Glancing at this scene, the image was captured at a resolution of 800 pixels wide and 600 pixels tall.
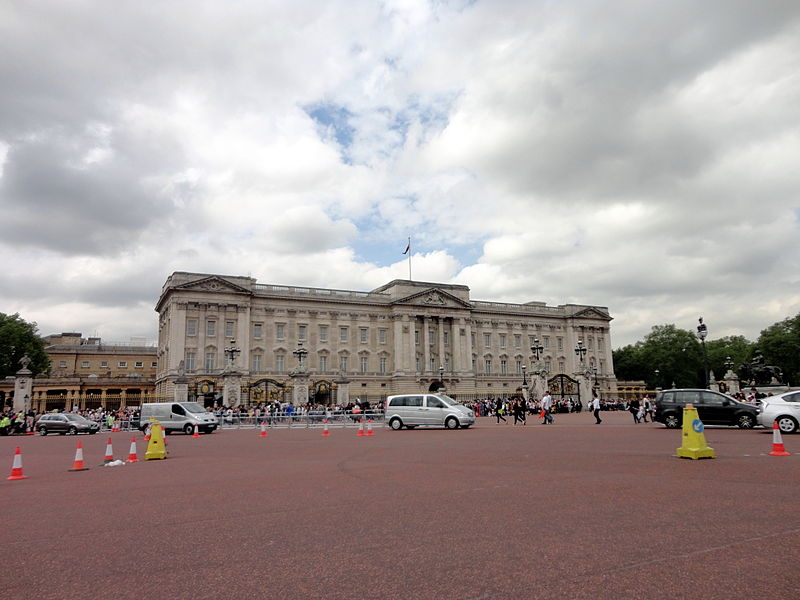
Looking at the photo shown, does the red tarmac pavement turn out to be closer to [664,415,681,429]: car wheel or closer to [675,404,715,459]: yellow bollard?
[675,404,715,459]: yellow bollard

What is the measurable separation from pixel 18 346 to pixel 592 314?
A: 79.4 metres

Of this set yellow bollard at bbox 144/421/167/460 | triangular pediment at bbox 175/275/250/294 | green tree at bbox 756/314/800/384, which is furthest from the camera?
green tree at bbox 756/314/800/384

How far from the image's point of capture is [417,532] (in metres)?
6.39

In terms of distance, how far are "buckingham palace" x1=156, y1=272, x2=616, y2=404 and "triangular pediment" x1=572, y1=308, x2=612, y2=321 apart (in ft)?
0.57

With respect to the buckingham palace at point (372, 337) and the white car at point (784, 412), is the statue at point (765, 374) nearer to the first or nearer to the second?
the buckingham palace at point (372, 337)

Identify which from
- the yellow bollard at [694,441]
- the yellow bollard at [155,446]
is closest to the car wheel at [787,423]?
the yellow bollard at [694,441]

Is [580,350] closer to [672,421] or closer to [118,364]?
[672,421]

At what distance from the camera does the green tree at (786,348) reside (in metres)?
78.3

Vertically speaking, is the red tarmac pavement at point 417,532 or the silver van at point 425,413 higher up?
the silver van at point 425,413

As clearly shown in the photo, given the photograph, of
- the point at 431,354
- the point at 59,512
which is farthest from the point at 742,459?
the point at 431,354

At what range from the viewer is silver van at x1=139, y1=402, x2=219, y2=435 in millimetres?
29922

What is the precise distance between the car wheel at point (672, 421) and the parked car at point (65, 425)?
30.9m

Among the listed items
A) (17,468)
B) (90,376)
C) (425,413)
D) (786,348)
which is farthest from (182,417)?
(786,348)

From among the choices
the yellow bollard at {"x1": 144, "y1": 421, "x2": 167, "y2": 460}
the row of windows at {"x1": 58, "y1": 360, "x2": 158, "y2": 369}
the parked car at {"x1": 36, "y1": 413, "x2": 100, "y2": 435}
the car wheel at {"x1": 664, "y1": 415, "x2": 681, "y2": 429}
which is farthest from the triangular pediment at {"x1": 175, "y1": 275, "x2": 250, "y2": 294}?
the car wheel at {"x1": 664, "y1": 415, "x2": 681, "y2": 429}
